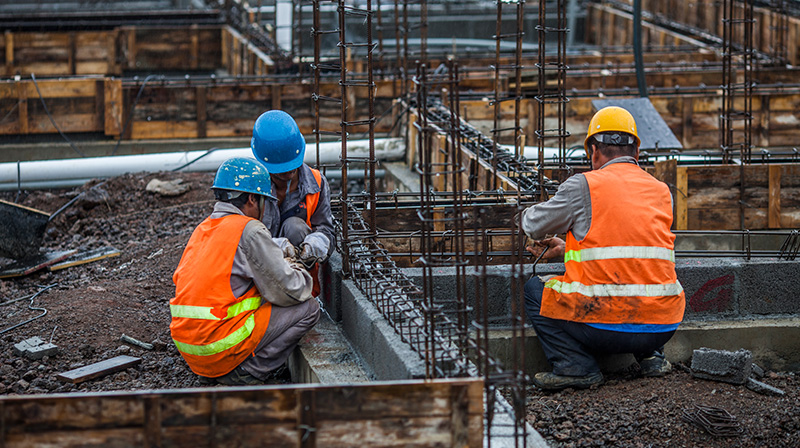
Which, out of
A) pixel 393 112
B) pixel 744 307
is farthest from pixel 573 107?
pixel 744 307

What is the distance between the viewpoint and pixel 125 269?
8430mm

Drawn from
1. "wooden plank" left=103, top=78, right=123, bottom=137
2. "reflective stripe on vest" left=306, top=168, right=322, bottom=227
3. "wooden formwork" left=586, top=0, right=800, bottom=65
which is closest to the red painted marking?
"reflective stripe on vest" left=306, top=168, right=322, bottom=227

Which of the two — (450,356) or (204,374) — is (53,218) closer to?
(204,374)

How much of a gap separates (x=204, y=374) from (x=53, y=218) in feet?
19.7

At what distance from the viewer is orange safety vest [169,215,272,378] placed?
5129mm

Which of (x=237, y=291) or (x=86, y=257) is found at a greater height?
(x=237, y=291)

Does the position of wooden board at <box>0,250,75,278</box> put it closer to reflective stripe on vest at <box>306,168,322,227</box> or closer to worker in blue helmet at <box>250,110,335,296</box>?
worker in blue helmet at <box>250,110,335,296</box>

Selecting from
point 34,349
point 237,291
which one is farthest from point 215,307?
point 34,349

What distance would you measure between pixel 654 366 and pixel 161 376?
3338mm

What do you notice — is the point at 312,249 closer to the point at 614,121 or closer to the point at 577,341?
the point at 577,341

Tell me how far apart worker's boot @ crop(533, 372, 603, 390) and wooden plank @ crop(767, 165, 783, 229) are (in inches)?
181

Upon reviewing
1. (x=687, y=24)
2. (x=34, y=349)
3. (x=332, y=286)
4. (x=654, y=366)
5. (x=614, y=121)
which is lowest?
(x=654, y=366)

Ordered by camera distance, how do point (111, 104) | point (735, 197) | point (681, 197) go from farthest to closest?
point (111, 104) → point (735, 197) → point (681, 197)

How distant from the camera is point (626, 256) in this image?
547cm
